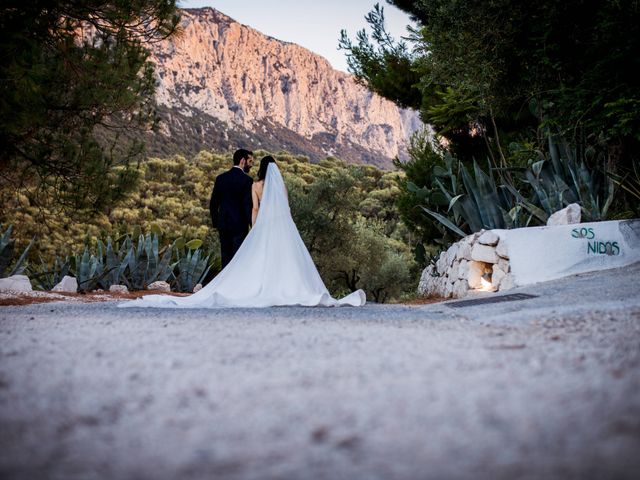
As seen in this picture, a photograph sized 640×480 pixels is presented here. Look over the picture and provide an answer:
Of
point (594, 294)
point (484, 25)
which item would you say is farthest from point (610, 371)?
point (484, 25)

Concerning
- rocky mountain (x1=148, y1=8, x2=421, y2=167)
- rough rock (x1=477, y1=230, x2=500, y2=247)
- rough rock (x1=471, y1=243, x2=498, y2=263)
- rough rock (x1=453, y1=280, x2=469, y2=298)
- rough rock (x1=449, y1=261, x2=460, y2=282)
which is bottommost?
rough rock (x1=453, y1=280, x2=469, y2=298)

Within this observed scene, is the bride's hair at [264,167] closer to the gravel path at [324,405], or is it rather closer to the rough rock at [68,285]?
the gravel path at [324,405]

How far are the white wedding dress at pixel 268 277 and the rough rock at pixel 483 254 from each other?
267 centimetres

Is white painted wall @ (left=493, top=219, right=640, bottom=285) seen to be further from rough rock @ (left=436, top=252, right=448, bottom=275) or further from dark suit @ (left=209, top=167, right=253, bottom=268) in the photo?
dark suit @ (left=209, top=167, right=253, bottom=268)

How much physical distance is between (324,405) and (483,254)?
7.09m

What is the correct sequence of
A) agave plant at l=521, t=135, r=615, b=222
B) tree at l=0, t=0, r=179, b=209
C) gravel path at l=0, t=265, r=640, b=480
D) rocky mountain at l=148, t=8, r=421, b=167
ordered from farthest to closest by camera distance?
rocky mountain at l=148, t=8, r=421, b=167 < agave plant at l=521, t=135, r=615, b=222 < tree at l=0, t=0, r=179, b=209 < gravel path at l=0, t=265, r=640, b=480

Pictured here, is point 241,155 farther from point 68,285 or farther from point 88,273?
point 68,285

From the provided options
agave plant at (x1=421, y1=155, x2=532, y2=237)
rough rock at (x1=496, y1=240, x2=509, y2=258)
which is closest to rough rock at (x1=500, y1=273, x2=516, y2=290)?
rough rock at (x1=496, y1=240, x2=509, y2=258)

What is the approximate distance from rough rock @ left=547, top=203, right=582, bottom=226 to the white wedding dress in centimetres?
349

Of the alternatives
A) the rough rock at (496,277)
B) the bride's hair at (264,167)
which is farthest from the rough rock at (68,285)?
the rough rock at (496,277)

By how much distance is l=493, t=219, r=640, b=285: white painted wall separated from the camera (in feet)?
24.5

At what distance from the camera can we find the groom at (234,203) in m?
7.51

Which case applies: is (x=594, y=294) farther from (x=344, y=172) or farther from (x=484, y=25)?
(x=344, y=172)

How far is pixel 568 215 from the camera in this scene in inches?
313
